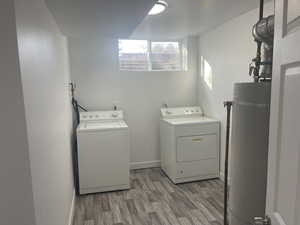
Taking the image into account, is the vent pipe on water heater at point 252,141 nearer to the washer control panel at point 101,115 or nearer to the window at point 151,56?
the washer control panel at point 101,115

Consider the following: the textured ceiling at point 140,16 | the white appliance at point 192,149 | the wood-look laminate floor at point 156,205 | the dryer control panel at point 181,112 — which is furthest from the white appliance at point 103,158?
the textured ceiling at point 140,16

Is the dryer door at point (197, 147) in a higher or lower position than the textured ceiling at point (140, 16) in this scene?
lower

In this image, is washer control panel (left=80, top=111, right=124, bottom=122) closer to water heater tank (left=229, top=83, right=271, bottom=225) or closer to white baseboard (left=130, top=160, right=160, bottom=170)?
white baseboard (left=130, top=160, right=160, bottom=170)

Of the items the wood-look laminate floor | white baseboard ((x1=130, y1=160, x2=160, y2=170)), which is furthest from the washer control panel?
the wood-look laminate floor

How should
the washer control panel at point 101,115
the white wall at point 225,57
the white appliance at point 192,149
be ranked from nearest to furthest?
the white wall at point 225,57
the white appliance at point 192,149
the washer control panel at point 101,115

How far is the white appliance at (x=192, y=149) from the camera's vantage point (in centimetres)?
318

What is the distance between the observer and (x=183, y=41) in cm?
402

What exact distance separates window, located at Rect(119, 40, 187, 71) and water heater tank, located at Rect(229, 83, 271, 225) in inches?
96.4

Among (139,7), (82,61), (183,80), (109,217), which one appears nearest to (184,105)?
(183,80)

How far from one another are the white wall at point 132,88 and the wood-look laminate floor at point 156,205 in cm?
84

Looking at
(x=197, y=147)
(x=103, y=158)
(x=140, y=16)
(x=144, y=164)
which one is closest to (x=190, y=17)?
(x=140, y=16)

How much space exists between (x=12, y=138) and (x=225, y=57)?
288cm

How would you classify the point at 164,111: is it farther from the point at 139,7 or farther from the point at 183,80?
the point at 139,7

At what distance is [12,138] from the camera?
0.93m
